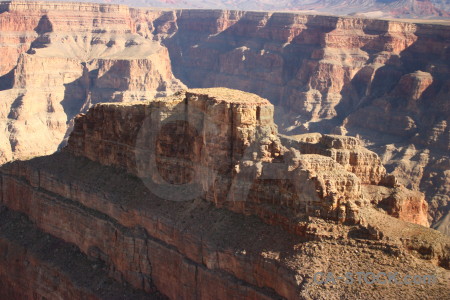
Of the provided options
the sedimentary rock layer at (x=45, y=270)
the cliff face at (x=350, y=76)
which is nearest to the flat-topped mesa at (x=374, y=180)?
the sedimentary rock layer at (x=45, y=270)

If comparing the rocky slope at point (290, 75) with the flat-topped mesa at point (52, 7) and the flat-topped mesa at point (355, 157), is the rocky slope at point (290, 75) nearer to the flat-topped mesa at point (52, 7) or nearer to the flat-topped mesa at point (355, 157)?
the flat-topped mesa at point (52, 7)

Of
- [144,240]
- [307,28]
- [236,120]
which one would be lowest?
[144,240]

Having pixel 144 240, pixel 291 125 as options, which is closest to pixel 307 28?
pixel 291 125

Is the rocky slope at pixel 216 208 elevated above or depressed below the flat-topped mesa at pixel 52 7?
below

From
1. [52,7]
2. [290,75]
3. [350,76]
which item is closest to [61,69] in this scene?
[52,7]

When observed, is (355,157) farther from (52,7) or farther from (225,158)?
(52,7)

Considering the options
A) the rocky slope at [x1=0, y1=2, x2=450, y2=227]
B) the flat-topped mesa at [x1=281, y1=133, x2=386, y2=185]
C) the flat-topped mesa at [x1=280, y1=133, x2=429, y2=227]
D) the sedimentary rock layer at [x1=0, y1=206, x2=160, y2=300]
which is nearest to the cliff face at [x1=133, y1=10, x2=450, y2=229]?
the rocky slope at [x1=0, y1=2, x2=450, y2=227]

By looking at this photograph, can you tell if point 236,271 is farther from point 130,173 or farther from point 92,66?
point 92,66
